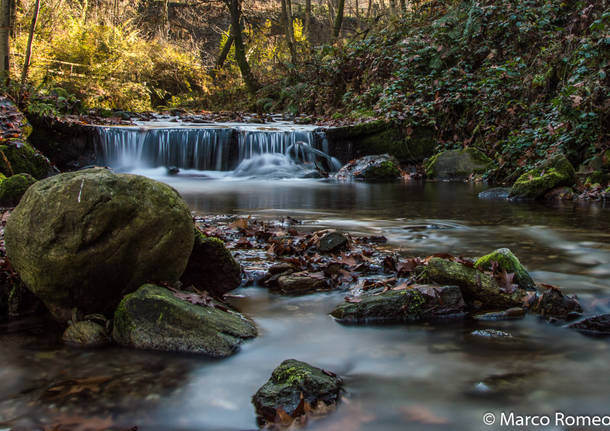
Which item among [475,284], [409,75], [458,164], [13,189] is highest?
[409,75]

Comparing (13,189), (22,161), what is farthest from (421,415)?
(22,161)

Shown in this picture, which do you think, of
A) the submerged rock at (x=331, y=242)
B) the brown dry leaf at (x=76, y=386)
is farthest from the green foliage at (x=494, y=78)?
the brown dry leaf at (x=76, y=386)

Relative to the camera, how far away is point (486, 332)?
2.96 metres

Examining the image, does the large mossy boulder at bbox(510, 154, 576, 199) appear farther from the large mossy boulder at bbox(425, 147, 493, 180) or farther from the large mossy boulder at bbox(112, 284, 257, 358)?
the large mossy boulder at bbox(112, 284, 257, 358)

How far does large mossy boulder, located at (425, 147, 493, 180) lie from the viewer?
13.3 m

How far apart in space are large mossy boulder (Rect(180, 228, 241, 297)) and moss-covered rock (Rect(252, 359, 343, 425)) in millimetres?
1480

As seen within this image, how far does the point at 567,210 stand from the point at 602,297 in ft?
15.8

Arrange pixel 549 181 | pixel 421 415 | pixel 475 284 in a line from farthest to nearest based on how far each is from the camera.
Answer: pixel 549 181 → pixel 475 284 → pixel 421 415

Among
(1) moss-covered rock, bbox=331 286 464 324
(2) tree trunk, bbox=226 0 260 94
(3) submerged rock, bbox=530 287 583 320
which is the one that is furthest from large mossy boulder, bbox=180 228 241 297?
(2) tree trunk, bbox=226 0 260 94

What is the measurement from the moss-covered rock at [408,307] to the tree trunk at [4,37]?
36.3ft

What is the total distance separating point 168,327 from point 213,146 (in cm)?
1325

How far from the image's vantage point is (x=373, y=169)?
576 inches

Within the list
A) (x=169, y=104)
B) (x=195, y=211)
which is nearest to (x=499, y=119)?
(x=195, y=211)

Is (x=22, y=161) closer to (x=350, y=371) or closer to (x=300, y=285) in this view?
(x=300, y=285)
